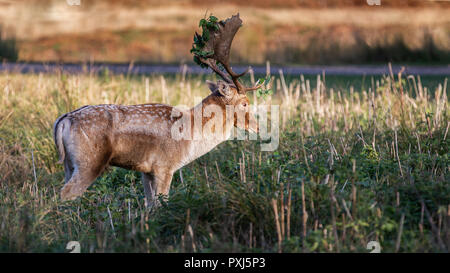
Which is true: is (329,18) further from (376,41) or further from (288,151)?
(288,151)

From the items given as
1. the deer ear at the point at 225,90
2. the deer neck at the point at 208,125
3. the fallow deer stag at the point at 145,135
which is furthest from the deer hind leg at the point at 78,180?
the deer ear at the point at 225,90

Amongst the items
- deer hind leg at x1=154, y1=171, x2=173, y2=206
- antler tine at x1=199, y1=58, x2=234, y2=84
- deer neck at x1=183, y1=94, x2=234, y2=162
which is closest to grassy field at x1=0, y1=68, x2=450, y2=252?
deer hind leg at x1=154, y1=171, x2=173, y2=206

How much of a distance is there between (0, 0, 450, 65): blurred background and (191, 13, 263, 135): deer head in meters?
9.82

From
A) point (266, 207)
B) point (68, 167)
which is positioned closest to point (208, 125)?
point (68, 167)

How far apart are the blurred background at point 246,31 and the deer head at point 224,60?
9.82m

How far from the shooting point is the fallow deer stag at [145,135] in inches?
247

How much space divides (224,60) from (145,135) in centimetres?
128

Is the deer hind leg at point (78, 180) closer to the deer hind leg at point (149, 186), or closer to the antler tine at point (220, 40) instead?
the deer hind leg at point (149, 186)

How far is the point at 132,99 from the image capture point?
1105 centimetres

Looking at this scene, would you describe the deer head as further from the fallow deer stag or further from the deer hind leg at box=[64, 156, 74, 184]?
the deer hind leg at box=[64, 156, 74, 184]

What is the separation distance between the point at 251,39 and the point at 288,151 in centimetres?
1403

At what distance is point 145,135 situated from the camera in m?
6.62
